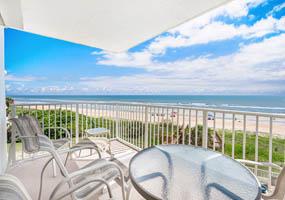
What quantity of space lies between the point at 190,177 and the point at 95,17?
2.91 metres

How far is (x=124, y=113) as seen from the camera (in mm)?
4781

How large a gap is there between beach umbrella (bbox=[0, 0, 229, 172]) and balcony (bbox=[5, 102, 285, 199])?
78 centimetres

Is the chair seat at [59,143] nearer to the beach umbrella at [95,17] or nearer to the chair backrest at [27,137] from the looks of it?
the chair backrest at [27,137]

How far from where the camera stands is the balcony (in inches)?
94.4

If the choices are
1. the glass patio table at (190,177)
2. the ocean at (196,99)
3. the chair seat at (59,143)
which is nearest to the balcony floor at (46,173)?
the chair seat at (59,143)

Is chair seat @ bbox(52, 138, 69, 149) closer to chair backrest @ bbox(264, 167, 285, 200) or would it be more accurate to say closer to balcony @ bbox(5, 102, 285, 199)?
balcony @ bbox(5, 102, 285, 199)

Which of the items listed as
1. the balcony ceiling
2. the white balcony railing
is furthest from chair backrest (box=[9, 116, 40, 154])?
the balcony ceiling

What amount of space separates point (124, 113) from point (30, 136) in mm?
2528

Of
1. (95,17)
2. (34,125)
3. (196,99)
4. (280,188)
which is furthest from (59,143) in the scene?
(196,99)

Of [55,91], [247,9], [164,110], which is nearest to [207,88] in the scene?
[247,9]

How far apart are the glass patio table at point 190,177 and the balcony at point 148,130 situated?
0.82 m

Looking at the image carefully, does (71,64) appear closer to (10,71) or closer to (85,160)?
(10,71)

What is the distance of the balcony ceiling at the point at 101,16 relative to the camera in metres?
2.50

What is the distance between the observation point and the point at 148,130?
3.85m
